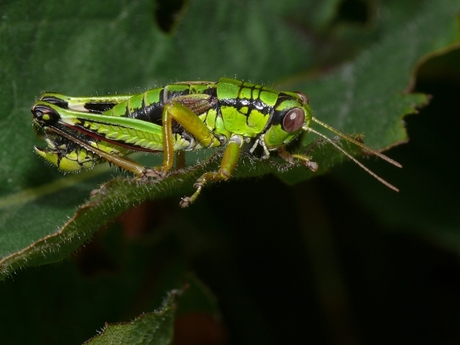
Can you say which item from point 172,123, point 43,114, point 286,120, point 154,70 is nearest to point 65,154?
point 43,114

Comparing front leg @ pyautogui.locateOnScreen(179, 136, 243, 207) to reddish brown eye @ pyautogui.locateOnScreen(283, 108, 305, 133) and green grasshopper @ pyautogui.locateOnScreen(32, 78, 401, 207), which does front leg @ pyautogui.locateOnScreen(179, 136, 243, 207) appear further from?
reddish brown eye @ pyautogui.locateOnScreen(283, 108, 305, 133)

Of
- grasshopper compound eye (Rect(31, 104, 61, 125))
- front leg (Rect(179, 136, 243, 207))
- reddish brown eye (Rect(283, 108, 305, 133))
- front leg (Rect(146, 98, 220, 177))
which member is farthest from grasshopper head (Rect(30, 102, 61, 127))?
reddish brown eye (Rect(283, 108, 305, 133))

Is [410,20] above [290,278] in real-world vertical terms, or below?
above

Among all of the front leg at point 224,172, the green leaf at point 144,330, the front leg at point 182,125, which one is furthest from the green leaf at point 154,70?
the green leaf at point 144,330

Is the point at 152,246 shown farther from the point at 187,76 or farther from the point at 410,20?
the point at 410,20

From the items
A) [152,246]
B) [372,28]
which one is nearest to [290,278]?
[152,246]

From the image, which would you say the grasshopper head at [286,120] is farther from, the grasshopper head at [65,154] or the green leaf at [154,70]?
the grasshopper head at [65,154]
